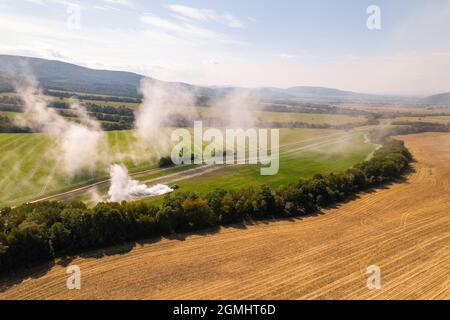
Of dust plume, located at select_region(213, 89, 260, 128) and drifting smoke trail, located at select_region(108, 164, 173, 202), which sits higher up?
dust plume, located at select_region(213, 89, 260, 128)

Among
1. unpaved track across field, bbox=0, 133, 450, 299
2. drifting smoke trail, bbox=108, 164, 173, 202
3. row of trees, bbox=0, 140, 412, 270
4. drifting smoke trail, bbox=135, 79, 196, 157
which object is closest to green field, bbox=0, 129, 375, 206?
drifting smoke trail, bbox=108, 164, 173, 202

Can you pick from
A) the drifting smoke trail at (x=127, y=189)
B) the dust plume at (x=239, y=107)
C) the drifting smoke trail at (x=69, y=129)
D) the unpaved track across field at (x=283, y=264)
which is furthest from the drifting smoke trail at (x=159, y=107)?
the unpaved track across field at (x=283, y=264)

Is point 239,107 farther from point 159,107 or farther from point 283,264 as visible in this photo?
point 283,264

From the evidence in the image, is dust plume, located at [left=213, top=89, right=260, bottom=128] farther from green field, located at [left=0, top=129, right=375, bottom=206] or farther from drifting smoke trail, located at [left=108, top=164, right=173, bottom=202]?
drifting smoke trail, located at [left=108, top=164, right=173, bottom=202]

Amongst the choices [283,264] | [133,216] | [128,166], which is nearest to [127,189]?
[128,166]

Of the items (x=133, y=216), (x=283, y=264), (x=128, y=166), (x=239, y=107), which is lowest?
(x=283, y=264)

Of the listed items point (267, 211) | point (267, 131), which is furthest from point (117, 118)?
point (267, 211)
